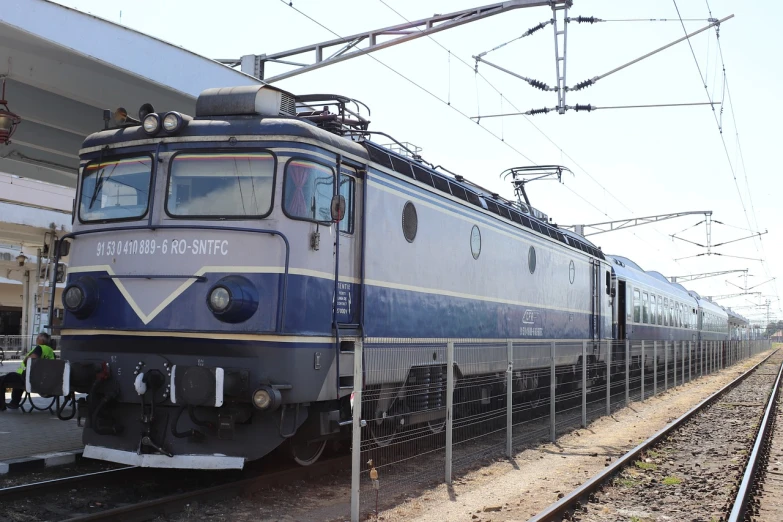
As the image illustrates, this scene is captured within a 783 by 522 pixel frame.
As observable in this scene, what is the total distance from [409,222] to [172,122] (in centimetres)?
334

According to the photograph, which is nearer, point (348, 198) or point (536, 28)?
point (348, 198)

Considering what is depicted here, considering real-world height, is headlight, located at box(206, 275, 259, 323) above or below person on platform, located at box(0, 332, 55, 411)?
above

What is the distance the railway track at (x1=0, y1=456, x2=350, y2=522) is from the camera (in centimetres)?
720

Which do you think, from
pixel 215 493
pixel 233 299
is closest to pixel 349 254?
pixel 233 299

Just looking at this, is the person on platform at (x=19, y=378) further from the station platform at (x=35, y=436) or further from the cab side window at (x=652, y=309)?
the cab side window at (x=652, y=309)

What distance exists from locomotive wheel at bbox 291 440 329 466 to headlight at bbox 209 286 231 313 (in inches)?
73.6

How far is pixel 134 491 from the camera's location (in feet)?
26.9

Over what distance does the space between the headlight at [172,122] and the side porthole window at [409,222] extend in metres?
3.11

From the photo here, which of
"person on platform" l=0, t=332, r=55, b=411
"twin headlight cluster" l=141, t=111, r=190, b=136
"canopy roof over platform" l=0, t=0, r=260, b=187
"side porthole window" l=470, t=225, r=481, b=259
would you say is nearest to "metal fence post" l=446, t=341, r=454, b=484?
"side porthole window" l=470, t=225, r=481, b=259

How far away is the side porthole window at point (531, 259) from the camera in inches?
588

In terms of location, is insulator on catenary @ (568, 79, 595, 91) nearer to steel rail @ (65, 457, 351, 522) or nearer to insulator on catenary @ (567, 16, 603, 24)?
insulator on catenary @ (567, 16, 603, 24)

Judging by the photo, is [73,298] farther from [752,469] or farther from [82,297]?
[752,469]

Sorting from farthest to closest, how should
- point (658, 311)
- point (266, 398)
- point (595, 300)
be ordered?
point (658, 311) < point (595, 300) < point (266, 398)

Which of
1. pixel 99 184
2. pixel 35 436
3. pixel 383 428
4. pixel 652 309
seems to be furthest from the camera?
pixel 652 309
